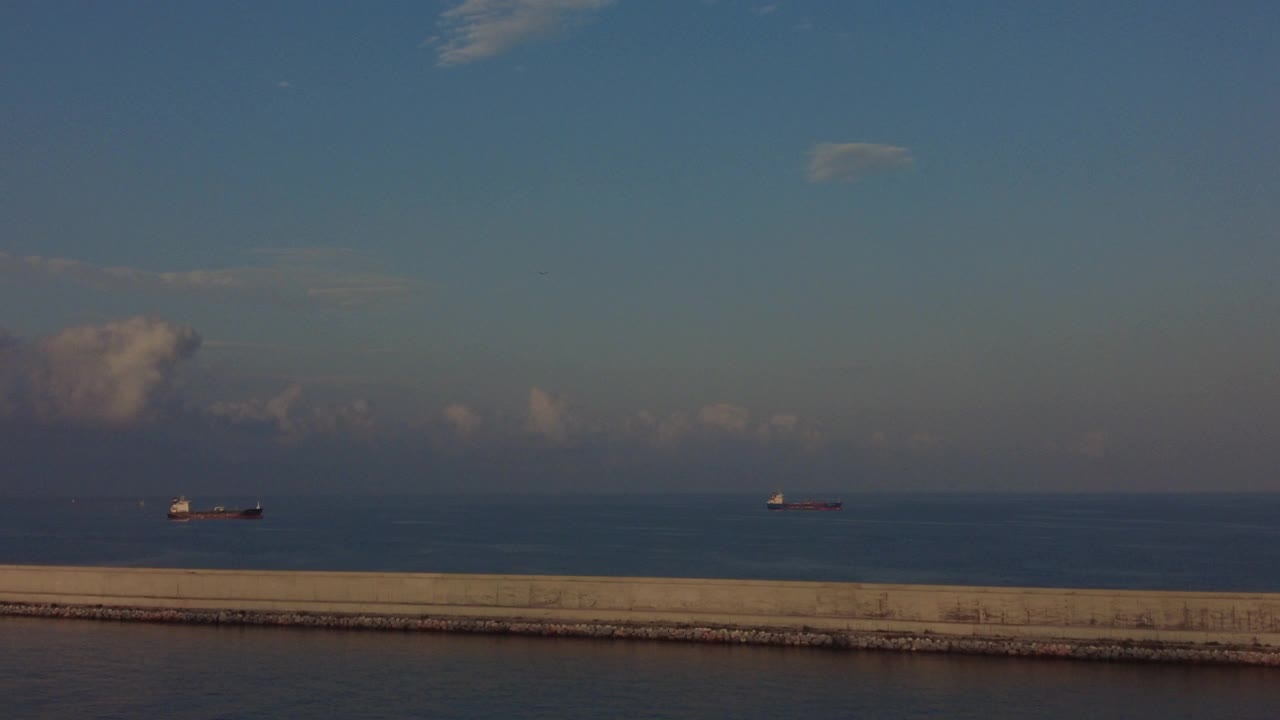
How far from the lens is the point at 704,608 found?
139ft

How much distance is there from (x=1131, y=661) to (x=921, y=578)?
42.8 meters

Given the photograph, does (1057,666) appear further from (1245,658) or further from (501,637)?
(501,637)

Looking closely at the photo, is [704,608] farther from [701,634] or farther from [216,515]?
[216,515]

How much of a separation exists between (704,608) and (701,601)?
30 centimetres

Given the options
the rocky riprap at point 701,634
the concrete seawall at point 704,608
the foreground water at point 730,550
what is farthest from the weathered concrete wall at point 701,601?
the foreground water at point 730,550

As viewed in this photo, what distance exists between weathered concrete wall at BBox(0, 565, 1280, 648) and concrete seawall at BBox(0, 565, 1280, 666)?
0.15 feet

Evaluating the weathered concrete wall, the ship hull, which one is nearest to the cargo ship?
the ship hull

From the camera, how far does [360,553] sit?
10875 centimetres

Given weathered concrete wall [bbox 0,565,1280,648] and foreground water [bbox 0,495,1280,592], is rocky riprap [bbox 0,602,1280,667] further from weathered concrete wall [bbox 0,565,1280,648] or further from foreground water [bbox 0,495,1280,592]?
foreground water [bbox 0,495,1280,592]

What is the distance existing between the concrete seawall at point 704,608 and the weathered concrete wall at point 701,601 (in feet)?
0.15

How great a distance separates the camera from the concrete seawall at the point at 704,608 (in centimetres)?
3694

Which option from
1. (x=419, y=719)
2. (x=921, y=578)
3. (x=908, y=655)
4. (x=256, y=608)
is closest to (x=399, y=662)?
(x=419, y=719)

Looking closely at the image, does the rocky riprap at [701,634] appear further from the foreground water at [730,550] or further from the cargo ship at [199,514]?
the cargo ship at [199,514]

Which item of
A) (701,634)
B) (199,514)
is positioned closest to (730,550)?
(701,634)
